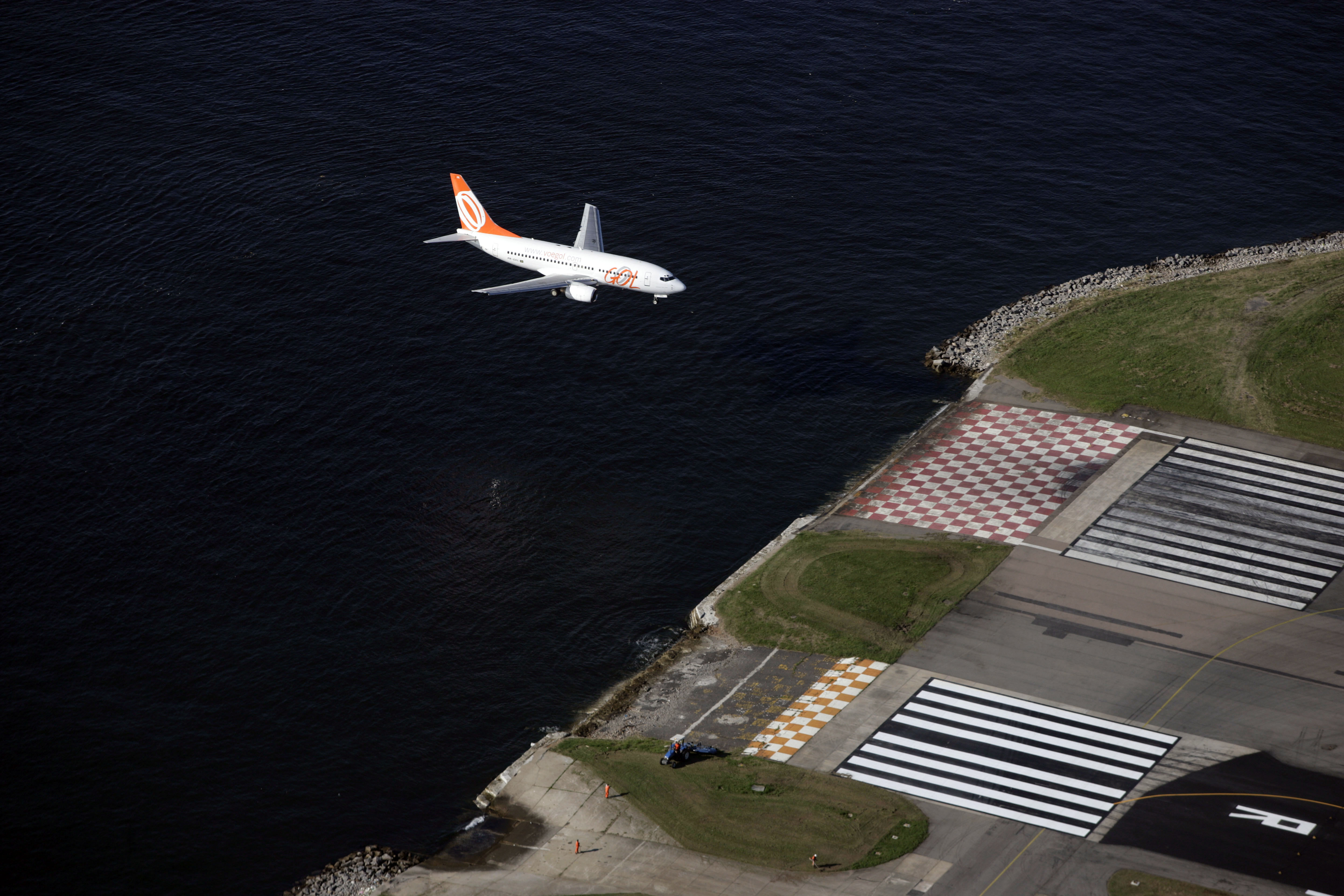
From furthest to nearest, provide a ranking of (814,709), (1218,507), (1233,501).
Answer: (1233,501) < (1218,507) < (814,709)

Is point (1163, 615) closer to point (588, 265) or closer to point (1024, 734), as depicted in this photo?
point (1024, 734)

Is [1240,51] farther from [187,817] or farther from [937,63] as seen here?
[187,817]

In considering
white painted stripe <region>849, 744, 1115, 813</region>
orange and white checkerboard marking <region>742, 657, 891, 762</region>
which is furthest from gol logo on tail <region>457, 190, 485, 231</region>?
white painted stripe <region>849, 744, 1115, 813</region>

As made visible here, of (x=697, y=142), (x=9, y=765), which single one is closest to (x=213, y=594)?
(x=9, y=765)

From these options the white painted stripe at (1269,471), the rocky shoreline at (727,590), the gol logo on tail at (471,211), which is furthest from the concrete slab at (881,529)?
the gol logo on tail at (471,211)

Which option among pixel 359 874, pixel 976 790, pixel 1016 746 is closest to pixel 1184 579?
pixel 1016 746

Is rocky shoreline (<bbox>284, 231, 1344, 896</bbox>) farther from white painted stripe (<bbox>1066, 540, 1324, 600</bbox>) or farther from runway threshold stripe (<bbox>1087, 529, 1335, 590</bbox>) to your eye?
runway threshold stripe (<bbox>1087, 529, 1335, 590</bbox>)
